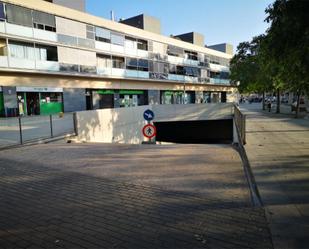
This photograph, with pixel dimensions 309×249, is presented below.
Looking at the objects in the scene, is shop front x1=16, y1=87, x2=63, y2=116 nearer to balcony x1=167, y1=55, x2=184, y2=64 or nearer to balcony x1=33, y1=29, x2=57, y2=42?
balcony x1=33, y1=29, x2=57, y2=42

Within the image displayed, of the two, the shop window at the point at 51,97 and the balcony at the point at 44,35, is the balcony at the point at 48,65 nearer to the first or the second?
the balcony at the point at 44,35

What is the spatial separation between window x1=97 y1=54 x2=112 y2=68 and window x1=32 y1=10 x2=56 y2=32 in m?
6.38

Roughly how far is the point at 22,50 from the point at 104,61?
9.78m

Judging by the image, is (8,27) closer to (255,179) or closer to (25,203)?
(25,203)

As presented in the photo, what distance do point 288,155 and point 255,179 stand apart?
2.87 meters

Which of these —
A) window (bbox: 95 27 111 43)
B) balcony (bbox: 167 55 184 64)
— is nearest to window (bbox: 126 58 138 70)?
window (bbox: 95 27 111 43)

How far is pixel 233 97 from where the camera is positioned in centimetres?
6212

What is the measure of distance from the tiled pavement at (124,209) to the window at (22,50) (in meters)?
20.1

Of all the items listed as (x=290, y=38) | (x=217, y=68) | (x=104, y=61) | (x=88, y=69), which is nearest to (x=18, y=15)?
(x=88, y=69)

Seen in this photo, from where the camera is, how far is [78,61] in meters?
28.3

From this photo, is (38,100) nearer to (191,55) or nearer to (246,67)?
(246,67)

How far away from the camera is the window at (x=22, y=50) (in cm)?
2350

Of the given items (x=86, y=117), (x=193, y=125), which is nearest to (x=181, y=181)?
(x=86, y=117)

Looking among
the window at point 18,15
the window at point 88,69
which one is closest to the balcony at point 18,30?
the window at point 18,15
